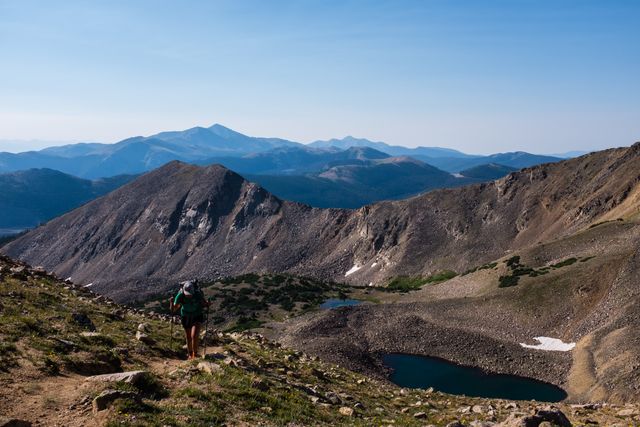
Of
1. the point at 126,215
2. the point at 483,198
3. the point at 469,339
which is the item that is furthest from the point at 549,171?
the point at 126,215

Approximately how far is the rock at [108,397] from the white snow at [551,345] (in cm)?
5614

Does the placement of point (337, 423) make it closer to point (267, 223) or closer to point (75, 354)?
point (75, 354)

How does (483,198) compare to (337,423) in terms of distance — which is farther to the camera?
(483,198)

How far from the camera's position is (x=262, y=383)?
18.7 metres

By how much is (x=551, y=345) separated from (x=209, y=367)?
5312 centimetres

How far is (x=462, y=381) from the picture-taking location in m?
54.5

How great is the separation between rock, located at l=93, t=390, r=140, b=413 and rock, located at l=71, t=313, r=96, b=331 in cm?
939

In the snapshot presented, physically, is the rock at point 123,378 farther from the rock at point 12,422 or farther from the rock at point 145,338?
the rock at point 145,338

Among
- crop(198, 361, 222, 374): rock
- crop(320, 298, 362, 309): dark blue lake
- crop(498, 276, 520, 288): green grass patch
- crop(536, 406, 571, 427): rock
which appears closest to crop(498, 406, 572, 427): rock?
crop(536, 406, 571, 427): rock

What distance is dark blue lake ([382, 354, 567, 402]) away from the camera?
165 feet

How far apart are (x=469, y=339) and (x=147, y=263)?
13487cm

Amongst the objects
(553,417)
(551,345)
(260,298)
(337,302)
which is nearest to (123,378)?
(553,417)

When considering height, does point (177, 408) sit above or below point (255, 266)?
above

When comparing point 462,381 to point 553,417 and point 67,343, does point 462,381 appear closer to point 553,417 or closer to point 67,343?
point 553,417
